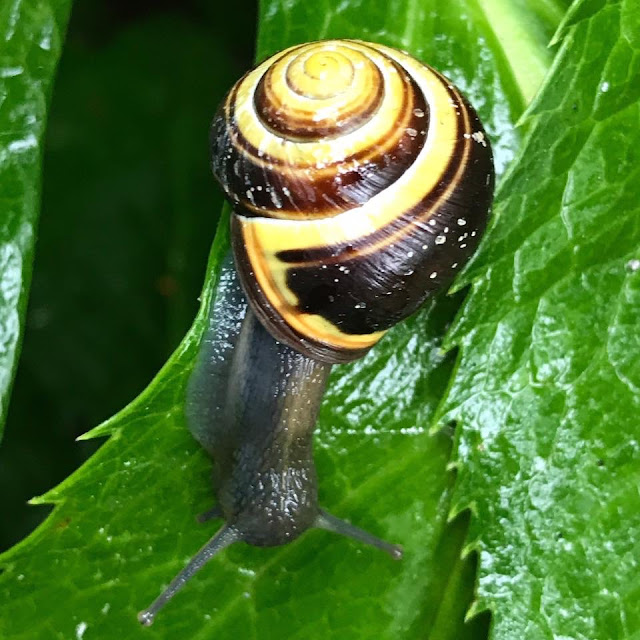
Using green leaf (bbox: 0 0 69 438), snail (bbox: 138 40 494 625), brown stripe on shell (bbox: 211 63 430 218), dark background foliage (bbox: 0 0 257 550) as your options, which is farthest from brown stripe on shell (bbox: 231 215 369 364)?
dark background foliage (bbox: 0 0 257 550)

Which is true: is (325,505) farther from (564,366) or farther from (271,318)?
(564,366)

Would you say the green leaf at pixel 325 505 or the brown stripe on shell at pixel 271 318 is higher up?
the brown stripe on shell at pixel 271 318

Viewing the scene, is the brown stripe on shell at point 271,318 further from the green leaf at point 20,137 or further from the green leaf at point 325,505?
the green leaf at point 20,137

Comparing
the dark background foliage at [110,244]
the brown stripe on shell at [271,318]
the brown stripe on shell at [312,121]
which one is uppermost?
the brown stripe on shell at [312,121]

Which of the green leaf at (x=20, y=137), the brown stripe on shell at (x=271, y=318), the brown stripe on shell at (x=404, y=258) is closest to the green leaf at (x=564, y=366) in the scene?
the brown stripe on shell at (x=404, y=258)

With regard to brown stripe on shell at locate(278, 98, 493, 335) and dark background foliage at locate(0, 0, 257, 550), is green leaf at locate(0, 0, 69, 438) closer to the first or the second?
brown stripe on shell at locate(278, 98, 493, 335)

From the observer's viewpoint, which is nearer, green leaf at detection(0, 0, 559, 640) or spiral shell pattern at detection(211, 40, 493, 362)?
spiral shell pattern at detection(211, 40, 493, 362)

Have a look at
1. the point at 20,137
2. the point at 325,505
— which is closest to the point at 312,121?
the point at 20,137
